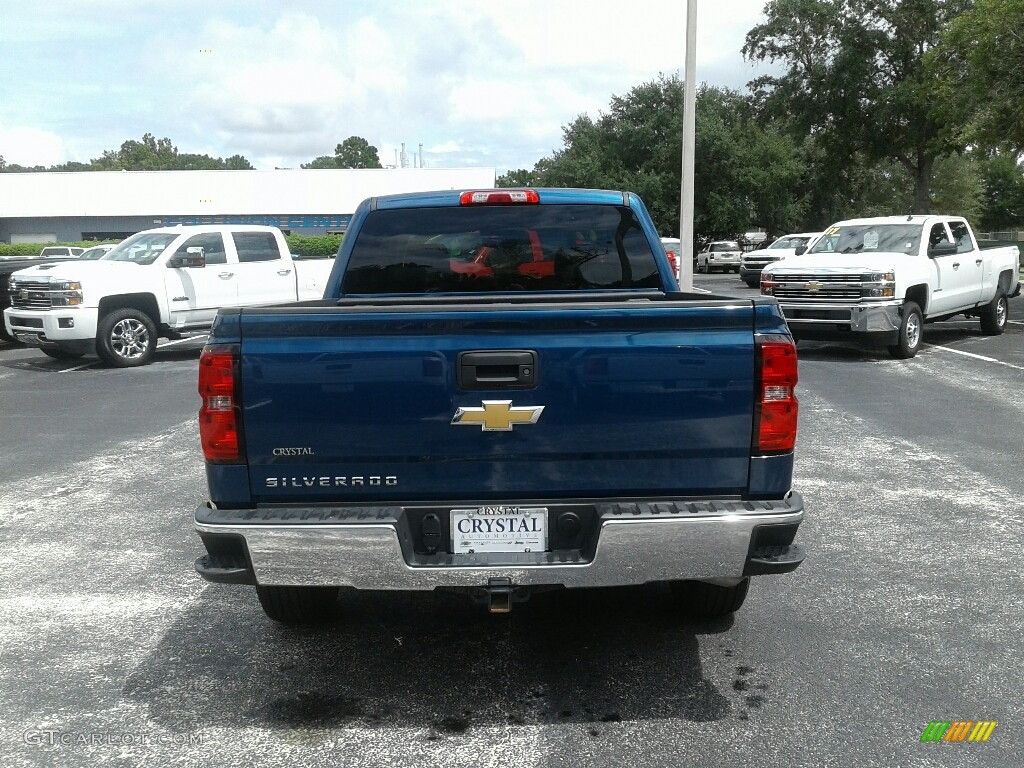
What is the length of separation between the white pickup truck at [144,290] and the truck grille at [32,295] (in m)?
0.01

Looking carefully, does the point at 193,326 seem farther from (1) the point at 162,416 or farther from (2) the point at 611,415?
(2) the point at 611,415

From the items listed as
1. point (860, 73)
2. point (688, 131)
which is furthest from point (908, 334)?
point (860, 73)

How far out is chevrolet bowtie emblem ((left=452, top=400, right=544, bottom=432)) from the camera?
346 centimetres

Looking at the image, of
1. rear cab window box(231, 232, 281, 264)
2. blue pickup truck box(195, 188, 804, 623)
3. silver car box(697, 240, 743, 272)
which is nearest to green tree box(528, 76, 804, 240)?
silver car box(697, 240, 743, 272)

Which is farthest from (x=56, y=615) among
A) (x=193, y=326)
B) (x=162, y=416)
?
(x=193, y=326)

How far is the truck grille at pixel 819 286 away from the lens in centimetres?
1384

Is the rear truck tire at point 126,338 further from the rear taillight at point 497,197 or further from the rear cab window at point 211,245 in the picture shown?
the rear taillight at point 497,197

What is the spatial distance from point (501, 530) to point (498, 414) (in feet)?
1.40

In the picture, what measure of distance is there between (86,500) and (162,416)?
3362mm

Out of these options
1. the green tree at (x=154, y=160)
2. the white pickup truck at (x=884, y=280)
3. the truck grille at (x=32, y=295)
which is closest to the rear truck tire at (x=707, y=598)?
the white pickup truck at (x=884, y=280)

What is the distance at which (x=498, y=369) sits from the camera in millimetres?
3463

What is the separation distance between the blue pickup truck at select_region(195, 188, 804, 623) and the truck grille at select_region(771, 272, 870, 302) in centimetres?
1097

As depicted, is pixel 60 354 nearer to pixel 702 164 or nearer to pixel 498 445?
pixel 498 445

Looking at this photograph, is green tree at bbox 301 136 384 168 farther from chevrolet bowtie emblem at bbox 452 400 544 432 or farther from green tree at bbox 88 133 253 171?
chevrolet bowtie emblem at bbox 452 400 544 432
